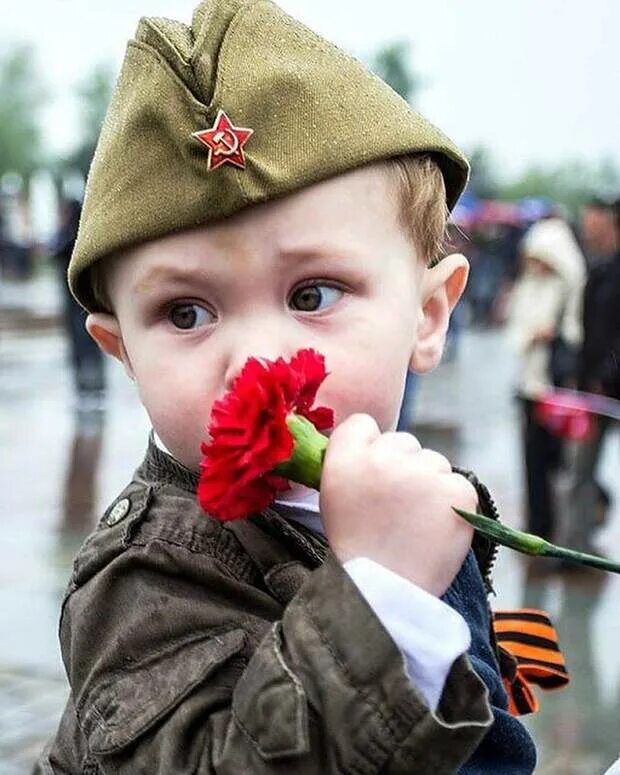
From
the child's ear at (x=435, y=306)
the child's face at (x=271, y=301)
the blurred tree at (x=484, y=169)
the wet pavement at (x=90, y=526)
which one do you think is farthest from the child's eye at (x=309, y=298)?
the blurred tree at (x=484, y=169)

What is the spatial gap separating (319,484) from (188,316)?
247mm

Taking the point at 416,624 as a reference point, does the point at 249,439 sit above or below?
above

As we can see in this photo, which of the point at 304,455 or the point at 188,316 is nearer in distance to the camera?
the point at 304,455

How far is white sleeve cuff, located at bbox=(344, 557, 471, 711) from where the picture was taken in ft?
3.79

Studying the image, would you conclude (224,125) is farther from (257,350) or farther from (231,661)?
(231,661)

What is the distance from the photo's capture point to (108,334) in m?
1.57

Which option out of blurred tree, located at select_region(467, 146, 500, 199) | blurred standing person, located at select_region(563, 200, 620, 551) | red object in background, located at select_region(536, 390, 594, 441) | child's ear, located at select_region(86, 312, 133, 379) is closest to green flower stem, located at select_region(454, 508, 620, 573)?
child's ear, located at select_region(86, 312, 133, 379)

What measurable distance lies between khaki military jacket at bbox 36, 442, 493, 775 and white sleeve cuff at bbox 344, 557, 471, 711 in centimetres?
1

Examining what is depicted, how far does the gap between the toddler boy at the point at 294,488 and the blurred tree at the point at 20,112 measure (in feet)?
192

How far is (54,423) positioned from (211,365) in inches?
388

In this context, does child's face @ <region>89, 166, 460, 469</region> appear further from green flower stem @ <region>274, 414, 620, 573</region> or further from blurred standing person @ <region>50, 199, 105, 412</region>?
blurred standing person @ <region>50, 199, 105, 412</region>

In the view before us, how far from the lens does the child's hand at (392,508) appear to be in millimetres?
1178

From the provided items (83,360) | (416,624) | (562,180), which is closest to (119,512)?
(416,624)

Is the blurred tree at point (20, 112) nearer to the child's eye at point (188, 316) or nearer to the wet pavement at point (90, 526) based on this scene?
the wet pavement at point (90, 526)
